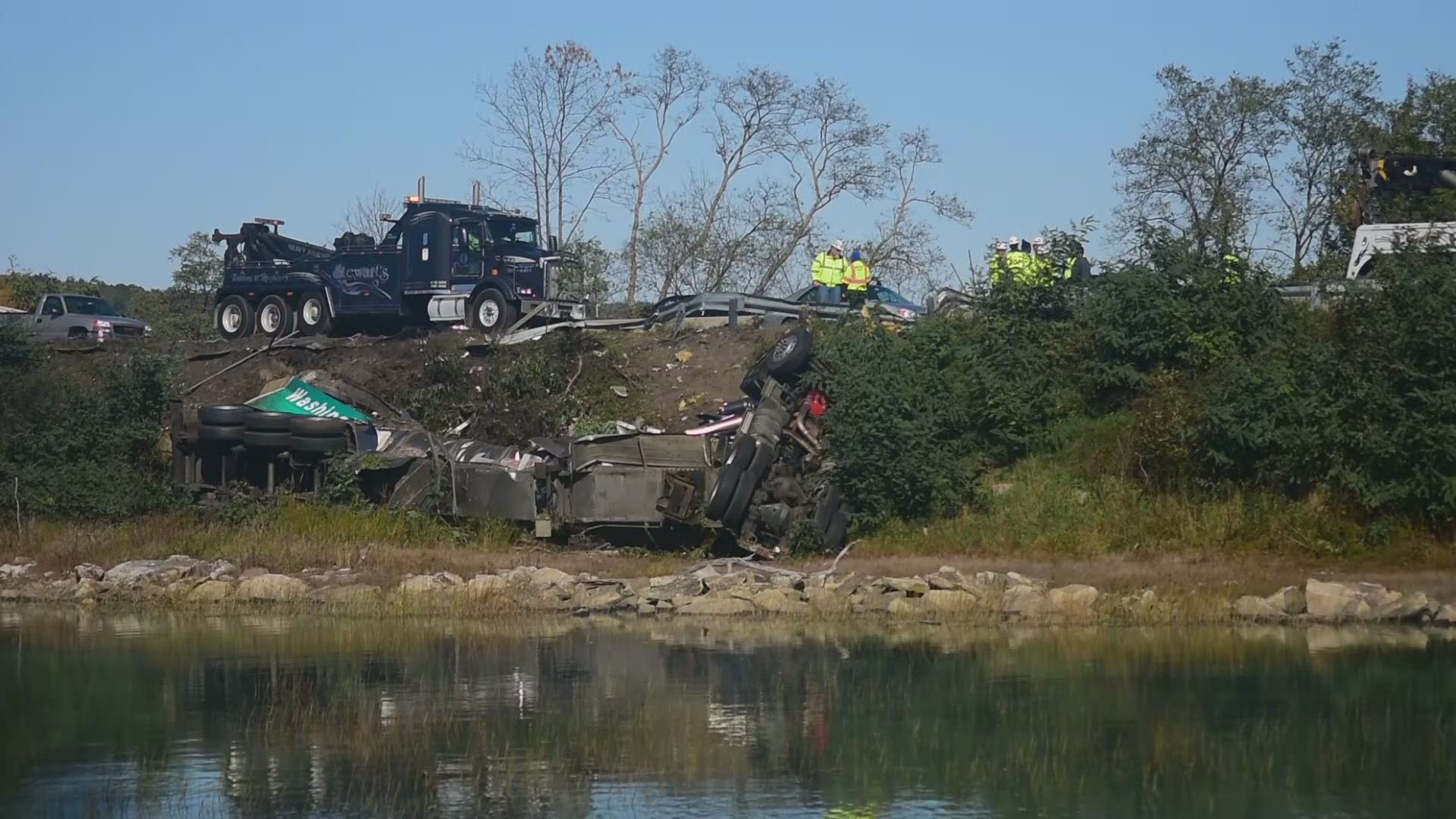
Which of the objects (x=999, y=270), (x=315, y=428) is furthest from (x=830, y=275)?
(x=315, y=428)

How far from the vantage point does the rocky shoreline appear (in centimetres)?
1772

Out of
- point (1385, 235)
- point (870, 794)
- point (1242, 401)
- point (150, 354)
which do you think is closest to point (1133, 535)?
point (1242, 401)

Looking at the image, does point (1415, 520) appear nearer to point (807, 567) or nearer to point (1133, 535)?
point (1133, 535)

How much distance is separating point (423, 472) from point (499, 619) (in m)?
5.98

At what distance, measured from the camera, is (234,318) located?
34750mm

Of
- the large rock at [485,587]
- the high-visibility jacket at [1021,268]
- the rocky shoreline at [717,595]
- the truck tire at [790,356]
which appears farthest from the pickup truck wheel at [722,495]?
the high-visibility jacket at [1021,268]

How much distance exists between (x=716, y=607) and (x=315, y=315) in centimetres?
1717

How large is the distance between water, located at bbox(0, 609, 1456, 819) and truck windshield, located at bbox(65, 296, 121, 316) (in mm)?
25331

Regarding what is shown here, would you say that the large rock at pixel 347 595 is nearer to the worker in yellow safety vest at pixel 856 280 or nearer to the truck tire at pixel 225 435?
the truck tire at pixel 225 435

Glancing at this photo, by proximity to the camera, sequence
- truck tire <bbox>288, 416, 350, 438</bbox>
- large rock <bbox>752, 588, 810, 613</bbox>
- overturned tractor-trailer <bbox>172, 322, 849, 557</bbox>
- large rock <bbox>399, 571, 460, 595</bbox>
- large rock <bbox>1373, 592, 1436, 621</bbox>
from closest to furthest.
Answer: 1. large rock <bbox>1373, 592, 1436, 621</bbox>
2. large rock <bbox>752, 588, 810, 613</bbox>
3. large rock <bbox>399, 571, 460, 595</bbox>
4. overturned tractor-trailer <bbox>172, 322, 849, 557</bbox>
5. truck tire <bbox>288, 416, 350, 438</bbox>

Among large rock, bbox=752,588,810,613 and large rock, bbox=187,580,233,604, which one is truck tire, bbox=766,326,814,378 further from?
large rock, bbox=187,580,233,604

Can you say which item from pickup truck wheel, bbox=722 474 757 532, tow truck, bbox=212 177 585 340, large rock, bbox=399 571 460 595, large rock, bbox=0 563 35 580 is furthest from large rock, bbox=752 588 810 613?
tow truck, bbox=212 177 585 340

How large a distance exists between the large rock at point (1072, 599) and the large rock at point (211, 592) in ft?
33.2

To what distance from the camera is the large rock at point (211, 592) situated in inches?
816
